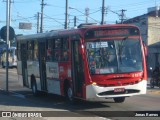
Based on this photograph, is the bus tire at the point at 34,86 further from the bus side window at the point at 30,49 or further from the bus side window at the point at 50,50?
the bus side window at the point at 50,50

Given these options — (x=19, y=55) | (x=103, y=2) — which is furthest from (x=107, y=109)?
(x=103, y=2)

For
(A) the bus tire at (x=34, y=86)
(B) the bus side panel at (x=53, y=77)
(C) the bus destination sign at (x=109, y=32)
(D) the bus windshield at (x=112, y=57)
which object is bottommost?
(A) the bus tire at (x=34, y=86)

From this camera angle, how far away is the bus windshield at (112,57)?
16.8 m

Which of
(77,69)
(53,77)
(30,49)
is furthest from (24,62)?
(77,69)

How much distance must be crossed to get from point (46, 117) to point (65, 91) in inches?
187

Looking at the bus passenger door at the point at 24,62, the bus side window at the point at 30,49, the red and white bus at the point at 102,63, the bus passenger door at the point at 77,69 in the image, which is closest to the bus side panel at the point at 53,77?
the red and white bus at the point at 102,63

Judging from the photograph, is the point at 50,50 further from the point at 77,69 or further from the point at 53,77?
the point at 77,69

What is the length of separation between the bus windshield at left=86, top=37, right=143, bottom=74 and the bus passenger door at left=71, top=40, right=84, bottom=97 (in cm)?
47

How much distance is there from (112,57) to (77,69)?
1.48 meters

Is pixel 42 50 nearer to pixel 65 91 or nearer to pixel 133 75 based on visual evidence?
pixel 65 91

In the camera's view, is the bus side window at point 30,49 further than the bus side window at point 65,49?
Yes

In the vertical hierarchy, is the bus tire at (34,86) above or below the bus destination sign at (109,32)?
below

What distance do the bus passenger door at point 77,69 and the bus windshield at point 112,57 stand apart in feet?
1.53

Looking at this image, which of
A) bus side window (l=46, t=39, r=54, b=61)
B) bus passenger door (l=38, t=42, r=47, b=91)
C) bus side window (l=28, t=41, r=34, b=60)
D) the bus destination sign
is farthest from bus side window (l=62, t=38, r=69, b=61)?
bus side window (l=28, t=41, r=34, b=60)
